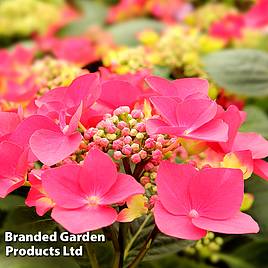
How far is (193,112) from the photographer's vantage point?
532 millimetres

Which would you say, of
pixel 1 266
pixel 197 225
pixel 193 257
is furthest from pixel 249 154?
pixel 193 257

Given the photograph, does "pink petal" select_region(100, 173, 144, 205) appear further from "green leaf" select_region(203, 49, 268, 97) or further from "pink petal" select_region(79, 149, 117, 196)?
"green leaf" select_region(203, 49, 268, 97)

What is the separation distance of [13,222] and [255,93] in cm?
45

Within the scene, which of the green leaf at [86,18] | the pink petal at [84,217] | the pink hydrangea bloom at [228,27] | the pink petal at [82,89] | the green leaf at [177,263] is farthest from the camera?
the green leaf at [86,18]

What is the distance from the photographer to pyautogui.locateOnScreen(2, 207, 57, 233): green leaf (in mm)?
605

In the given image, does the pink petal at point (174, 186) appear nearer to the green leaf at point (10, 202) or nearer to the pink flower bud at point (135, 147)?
the pink flower bud at point (135, 147)

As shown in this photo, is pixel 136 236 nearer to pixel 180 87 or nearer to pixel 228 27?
pixel 180 87

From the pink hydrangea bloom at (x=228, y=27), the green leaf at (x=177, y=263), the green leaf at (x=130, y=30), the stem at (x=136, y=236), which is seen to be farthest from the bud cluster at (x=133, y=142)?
the green leaf at (x=130, y=30)

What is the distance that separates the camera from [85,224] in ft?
1.53

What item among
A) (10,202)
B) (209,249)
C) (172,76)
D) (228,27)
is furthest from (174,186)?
(228,27)

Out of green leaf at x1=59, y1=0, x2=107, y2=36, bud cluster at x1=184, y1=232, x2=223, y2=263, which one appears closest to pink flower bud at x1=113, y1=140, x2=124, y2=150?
bud cluster at x1=184, y1=232, x2=223, y2=263

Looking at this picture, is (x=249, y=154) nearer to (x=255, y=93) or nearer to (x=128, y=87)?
(x=128, y=87)

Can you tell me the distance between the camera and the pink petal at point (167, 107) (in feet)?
1.73

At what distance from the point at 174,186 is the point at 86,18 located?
4.33ft
